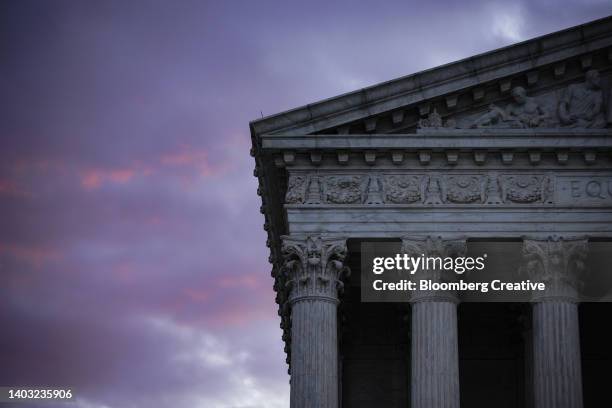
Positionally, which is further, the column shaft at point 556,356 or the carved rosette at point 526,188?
the carved rosette at point 526,188

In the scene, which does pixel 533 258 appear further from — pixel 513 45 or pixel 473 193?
pixel 513 45

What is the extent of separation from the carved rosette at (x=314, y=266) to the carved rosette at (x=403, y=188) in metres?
2.29

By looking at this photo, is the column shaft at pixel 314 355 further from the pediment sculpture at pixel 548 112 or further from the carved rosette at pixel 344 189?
the pediment sculpture at pixel 548 112

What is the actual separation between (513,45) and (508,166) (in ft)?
13.4

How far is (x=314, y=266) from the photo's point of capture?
51156 mm

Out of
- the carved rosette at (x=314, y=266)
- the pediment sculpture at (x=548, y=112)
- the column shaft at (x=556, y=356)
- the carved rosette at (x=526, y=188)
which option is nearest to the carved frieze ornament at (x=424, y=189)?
the carved rosette at (x=526, y=188)

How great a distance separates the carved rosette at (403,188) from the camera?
170 feet

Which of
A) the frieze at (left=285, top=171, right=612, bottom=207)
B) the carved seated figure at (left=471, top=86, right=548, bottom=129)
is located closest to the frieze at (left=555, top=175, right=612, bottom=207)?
the frieze at (left=285, top=171, right=612, bottom=207)

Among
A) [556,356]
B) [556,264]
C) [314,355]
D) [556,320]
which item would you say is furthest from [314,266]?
[556,356]

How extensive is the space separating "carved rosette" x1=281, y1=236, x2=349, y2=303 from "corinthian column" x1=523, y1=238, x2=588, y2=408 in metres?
6.19

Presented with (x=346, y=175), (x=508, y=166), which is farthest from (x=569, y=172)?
(x=346, y=175)

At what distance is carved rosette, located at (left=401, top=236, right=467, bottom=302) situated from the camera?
51125 millimetres

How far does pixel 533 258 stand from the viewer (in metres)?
51.2

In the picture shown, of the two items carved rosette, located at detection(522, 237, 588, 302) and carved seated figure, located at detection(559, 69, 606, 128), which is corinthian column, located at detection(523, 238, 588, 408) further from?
carved seated figure, located at detection(559, 69, 606, 128)
